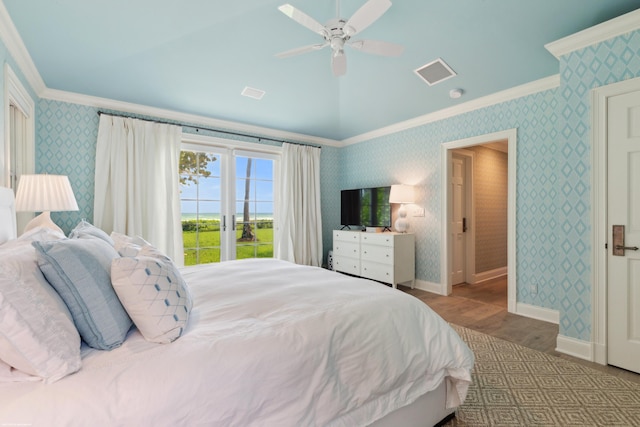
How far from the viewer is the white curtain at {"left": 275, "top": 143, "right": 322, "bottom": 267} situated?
A: 520cm

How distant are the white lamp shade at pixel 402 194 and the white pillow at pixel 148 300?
12.4 feet

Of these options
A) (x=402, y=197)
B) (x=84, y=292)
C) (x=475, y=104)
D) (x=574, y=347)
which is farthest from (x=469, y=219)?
(x=84, y=292)

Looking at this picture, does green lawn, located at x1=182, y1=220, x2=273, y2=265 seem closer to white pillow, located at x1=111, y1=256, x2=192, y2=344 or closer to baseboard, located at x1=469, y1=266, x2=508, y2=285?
white pillow, located at x1=111, y1=256, x2=192, y2=344

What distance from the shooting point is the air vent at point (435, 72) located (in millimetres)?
3354

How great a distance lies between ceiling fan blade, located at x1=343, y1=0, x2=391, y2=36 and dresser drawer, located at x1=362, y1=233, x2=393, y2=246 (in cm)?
283

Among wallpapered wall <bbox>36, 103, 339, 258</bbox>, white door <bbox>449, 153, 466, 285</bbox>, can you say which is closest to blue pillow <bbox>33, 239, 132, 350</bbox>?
wallpapered wall <bbox>36, 103, 339, 258</bbox>

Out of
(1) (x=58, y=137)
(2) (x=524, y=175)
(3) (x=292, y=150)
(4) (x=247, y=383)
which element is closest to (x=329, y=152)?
(3) (x=292, y=150)

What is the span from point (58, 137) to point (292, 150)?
3.07 meters

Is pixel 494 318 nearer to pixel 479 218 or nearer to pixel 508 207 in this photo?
pixel 508 207

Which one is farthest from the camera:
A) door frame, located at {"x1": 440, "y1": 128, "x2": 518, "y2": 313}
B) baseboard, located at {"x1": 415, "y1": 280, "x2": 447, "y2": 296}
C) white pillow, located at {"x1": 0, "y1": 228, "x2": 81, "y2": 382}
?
baseboard, located at {"x1": 415, "y1": 280, "x2": 447, "y2": 296}

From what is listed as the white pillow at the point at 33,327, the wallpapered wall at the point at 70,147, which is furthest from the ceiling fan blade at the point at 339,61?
the wallpapered wall at the point at 70,147

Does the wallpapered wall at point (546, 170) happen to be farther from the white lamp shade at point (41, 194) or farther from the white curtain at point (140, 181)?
the white lamp shade at point (41, 194)

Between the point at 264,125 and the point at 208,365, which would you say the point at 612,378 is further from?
the point at 264,125

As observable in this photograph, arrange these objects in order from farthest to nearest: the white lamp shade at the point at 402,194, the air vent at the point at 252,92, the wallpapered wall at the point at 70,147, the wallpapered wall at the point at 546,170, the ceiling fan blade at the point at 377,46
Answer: the white lamp shade at the point at 402,194 < the air vent at the point at 252,92 < the wallpapered wall at the point at 70,147 < the wallpapered wall at the point at 546,170 < the ceiling fan blade at the point at 377,46
